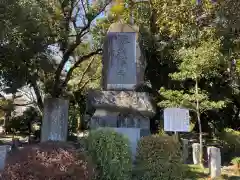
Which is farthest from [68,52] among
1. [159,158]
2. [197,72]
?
[159,158]

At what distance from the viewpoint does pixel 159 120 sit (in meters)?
17.6

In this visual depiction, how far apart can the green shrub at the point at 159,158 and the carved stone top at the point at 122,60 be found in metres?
3.00

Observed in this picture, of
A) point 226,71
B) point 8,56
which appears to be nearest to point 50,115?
point 8,56

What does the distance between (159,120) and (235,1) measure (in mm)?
7094

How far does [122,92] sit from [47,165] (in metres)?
4.96

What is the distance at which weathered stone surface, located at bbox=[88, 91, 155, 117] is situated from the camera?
9.75 meters

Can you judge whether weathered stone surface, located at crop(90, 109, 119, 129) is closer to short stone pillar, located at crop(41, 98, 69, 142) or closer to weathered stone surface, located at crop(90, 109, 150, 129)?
weathered stone surface, located at crop(90, 109, 150, 129)

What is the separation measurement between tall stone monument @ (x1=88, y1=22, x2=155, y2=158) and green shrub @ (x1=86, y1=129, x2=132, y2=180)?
2165 millimetres

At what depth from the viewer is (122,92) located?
10.0 metres

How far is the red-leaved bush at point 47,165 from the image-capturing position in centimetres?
520

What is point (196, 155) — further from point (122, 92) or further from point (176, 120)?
point (122, 92)

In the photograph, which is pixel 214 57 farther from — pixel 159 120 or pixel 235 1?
pixel 159 120

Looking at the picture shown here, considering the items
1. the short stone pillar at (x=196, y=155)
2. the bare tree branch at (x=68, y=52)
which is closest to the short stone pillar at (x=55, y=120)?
the short stone pillar at (x=196, y=155)

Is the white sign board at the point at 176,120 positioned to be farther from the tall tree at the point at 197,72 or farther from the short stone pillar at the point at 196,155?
the short stone pillar at the point at 196,155
